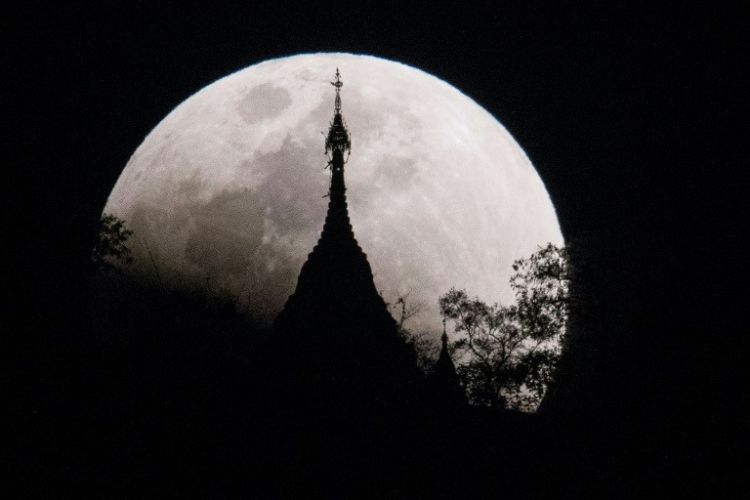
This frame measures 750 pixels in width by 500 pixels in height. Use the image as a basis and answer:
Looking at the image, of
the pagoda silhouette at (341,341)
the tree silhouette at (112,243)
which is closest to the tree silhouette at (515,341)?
the pagoda silhouette at (341,341)

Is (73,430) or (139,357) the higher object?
(139,357)

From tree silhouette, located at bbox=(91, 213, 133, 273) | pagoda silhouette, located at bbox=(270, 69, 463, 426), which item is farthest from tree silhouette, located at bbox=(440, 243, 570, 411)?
tree silhouette, located at bbox=(91, 213, 133, 273)

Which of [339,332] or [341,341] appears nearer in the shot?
[341,341]

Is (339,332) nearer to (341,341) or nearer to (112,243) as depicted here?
(341,341)

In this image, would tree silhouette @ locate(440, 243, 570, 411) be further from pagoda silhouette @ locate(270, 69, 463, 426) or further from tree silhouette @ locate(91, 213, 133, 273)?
tree silhouette @ locate(91, 213, 133, 273)

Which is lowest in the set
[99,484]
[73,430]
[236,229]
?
[99,484]

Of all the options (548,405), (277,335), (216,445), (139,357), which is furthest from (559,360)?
(139,357)

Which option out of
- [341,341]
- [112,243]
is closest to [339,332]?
[341,341]

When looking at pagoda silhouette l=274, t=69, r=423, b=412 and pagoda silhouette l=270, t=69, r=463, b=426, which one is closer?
pagoda silhouette l=270, t=69, r=463, b=426

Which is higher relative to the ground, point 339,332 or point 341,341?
point 339,332

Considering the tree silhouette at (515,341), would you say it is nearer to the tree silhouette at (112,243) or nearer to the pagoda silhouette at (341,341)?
the pagoda silhouette at (341,341)

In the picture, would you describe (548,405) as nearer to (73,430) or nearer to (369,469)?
(369,469)
